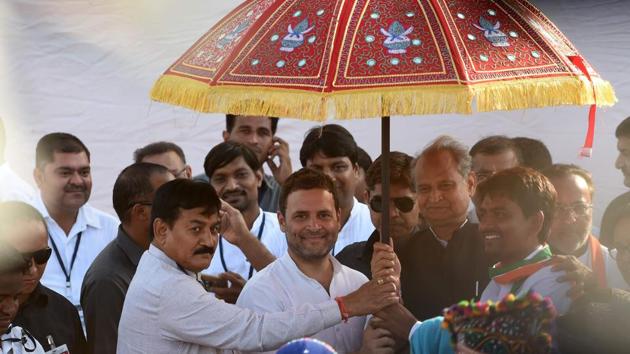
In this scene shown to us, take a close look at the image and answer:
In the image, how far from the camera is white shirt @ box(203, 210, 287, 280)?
552 cm

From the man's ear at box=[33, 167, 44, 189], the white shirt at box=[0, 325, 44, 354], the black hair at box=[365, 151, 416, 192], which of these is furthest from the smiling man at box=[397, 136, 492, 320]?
the man's ear at box=[33, 167, 44, 189]

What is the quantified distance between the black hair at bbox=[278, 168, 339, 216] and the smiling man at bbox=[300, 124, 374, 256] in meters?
1.32

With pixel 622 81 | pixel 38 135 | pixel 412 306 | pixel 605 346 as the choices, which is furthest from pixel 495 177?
pixel 38 135

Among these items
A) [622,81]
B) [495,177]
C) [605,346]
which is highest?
[622,81]

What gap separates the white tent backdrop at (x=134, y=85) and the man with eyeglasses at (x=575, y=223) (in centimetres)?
191

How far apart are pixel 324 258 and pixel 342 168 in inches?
59.3

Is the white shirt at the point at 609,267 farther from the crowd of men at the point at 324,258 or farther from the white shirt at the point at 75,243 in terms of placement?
the white shirt at the point at 75,243

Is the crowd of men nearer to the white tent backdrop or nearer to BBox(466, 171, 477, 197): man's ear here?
BBox(466, 171, 477, 197): man's ear

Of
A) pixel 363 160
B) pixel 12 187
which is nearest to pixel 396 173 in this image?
pixel 363 160

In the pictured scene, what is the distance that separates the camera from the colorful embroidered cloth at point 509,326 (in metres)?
2.79

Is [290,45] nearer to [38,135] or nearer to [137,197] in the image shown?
[137,197]

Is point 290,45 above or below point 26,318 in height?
above

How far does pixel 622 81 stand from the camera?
21.8ft

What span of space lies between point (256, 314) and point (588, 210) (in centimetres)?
167
